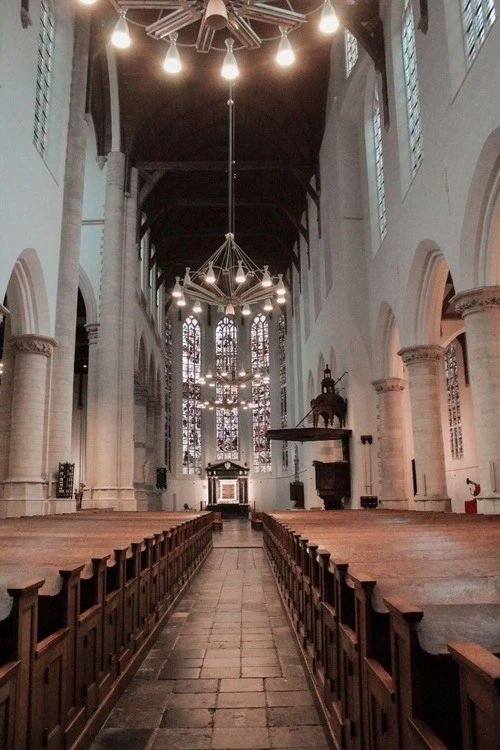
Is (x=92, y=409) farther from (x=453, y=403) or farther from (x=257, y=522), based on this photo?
(x=453, y=403)

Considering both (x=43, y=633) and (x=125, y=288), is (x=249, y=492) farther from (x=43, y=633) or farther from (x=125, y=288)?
(x=43, y=633)

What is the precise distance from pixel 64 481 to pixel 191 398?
2310 cm

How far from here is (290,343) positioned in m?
32.4

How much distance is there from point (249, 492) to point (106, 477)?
17130 mm

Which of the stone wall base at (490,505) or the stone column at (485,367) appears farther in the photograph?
the stone column at (485,367)

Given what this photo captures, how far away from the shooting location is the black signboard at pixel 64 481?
12367mm

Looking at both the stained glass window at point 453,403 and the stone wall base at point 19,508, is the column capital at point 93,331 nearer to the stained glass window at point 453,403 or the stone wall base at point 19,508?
the stone wall base at point 19,508

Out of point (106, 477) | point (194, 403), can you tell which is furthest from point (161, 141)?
point (194, 403)

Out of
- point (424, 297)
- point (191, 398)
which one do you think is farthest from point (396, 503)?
point (191, 398)

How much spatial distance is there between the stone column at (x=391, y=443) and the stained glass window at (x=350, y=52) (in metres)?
8.39

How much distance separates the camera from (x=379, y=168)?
52.0ft

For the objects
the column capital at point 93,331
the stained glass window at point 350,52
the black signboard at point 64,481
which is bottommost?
the black signboard at point 64,481

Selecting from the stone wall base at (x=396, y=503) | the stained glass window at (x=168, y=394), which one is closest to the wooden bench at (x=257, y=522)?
the stone wall base at (x=396, y=503)

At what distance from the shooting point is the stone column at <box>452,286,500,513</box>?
30.1 ft
